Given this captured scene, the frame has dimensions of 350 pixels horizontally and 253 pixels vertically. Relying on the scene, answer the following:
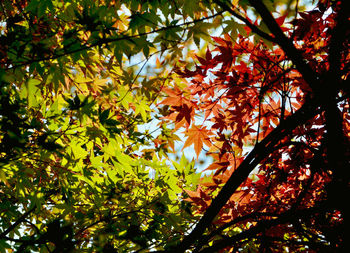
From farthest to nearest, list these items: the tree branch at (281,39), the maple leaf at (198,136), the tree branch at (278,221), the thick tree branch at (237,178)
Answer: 1. the maple leaf at (198,136)
2. the thick tree branch at (237,178)
3. the tree branch at (278,221)
4. the tree branch at (281,39)

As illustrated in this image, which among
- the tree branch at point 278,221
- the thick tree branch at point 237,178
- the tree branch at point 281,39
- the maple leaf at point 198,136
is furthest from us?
the maple leaf at point 198,136

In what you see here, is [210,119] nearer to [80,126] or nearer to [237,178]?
[237,178]

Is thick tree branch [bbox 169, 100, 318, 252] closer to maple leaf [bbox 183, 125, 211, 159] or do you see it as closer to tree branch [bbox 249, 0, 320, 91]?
tree branch [bbox 249, 0, 320, 91]

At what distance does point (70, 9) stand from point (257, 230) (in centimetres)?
193

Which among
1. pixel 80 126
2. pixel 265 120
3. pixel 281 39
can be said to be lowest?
pixel 80 126

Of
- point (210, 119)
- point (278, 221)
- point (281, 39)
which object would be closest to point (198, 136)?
point (210, 119)

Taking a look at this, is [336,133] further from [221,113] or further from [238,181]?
[221,113]

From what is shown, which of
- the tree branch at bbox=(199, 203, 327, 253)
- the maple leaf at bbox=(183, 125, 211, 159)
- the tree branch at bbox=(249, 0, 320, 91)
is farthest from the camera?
the maple leaf at bbox=(183, 125, 211, 159)

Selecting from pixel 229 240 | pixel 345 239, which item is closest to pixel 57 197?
pixel 229 240

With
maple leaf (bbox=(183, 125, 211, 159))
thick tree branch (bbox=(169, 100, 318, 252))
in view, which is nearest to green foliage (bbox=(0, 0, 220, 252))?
thick tree branch (bbox=(169, 100, 318, 252))

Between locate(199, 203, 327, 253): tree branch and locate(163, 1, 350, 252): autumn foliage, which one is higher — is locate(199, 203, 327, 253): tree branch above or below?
below

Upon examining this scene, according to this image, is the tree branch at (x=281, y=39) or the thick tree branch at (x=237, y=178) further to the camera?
the thick tree branch at (x=237, y=178)

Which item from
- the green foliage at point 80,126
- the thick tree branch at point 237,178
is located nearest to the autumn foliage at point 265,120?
the thick tree branch at point 237,178

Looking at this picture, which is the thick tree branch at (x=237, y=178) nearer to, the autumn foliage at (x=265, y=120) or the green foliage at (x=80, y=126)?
the autumn foliage at (x=265, y=120)
